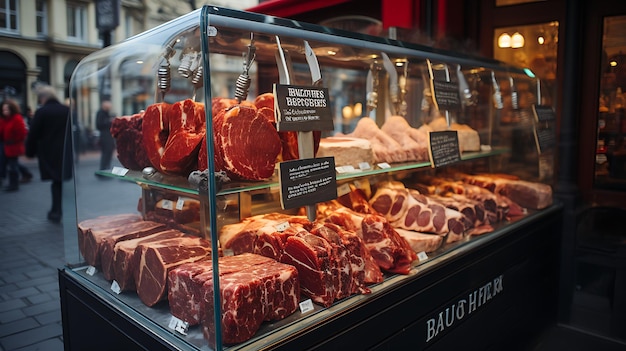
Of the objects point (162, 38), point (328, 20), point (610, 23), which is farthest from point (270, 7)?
point (162, 38)

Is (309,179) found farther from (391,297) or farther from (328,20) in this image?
(328,20)

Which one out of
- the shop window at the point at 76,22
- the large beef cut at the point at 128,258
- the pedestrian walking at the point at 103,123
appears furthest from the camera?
the shop window at the point at 76,22

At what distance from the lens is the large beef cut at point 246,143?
1.97 meters

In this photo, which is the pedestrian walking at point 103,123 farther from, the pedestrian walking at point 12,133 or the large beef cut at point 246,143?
the pedestrian walking at point 12,133

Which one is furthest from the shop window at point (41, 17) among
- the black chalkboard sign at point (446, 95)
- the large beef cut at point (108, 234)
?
the black chalkboard sign at point (446, 95)

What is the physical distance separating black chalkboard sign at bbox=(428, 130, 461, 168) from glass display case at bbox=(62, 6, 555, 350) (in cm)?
1

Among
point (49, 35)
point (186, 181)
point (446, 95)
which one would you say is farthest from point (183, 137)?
point (49, 35)

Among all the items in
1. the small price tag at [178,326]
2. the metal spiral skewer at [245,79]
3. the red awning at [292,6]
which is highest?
the red awning at [292,6]

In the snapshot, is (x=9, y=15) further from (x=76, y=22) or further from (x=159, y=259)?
(x=159, y=259)

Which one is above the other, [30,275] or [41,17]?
[41,17]

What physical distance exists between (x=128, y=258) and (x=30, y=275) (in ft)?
11.9

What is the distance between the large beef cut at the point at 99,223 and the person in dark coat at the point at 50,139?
5076mm

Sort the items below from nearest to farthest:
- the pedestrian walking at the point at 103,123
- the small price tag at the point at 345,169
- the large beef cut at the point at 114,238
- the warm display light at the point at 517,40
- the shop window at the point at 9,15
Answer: the large beef cut at the point at 114,238
the small price tag at the point at 345,169
the pedestrian walking at the point at 103,123
the warm display light at the point at 517,40
the shop window at the point at 9,15

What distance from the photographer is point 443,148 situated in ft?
10.3
